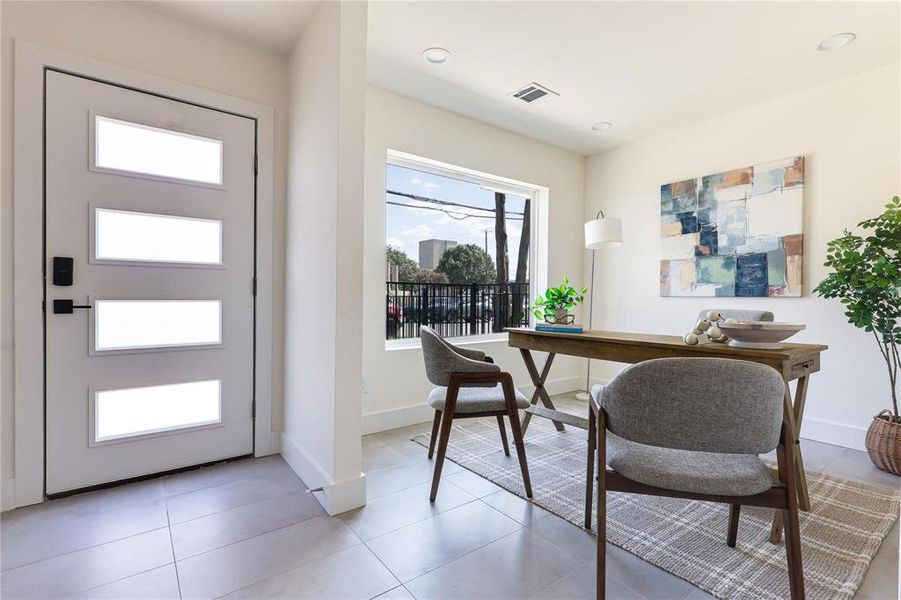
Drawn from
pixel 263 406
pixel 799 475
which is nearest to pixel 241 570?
pixel 263 406

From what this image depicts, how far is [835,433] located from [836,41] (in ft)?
8.92

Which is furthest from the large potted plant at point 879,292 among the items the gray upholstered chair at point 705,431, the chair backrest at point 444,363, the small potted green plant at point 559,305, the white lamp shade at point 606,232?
the chair backrest at point 444,363

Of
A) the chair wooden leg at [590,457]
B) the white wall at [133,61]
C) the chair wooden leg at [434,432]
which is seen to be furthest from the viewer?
the chair wooden leg at [434,432]

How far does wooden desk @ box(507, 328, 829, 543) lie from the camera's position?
1.78 metres

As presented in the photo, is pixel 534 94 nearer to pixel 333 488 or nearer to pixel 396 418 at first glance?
pixel 396 418

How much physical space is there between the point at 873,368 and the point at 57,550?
4839 millimetres

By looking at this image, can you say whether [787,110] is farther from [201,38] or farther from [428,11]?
[201,38]

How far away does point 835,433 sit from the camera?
3.04 meters

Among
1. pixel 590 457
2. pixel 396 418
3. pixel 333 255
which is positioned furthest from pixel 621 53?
pixel 396 418

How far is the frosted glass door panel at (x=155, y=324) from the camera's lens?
2.26 m

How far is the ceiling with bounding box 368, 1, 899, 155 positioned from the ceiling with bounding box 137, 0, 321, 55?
438mm

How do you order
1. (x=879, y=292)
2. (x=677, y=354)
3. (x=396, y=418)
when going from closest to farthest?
(x=677, y=354)
(x=879, y=292)
(x=396, y=418)

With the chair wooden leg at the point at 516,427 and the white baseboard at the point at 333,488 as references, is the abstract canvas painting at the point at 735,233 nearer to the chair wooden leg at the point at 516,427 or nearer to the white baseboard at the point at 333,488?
the chair wooden leg at the point at 516,427

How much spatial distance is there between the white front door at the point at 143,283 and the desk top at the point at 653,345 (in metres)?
1.94
